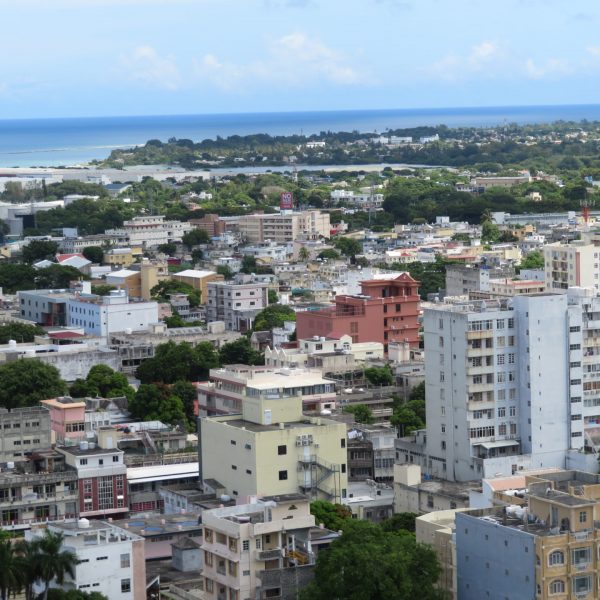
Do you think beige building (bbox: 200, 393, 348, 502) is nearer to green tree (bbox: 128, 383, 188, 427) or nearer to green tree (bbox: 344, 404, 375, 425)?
green tree (bbox: 344, 404, 375, 425)

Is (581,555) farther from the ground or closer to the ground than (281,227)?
farther from the ground

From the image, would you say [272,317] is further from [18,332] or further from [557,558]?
[557,558]

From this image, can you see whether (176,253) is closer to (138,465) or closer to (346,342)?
(346,342)

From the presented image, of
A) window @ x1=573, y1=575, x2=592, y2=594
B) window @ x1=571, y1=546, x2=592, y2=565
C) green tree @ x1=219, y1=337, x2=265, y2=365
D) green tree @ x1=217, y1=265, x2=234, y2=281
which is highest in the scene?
window @ x1=571, y1=546, x2=592, y2=565

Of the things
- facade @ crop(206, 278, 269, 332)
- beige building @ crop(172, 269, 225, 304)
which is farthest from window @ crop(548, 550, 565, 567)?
beige building @ crop(172, 269, 225, 304)

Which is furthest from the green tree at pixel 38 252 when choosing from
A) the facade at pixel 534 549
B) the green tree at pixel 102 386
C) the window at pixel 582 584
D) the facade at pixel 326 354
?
the window at pixel 582 584

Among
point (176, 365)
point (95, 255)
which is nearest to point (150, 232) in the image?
point (95, 255)

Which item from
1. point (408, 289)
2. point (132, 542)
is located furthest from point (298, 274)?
point (132, 542)
